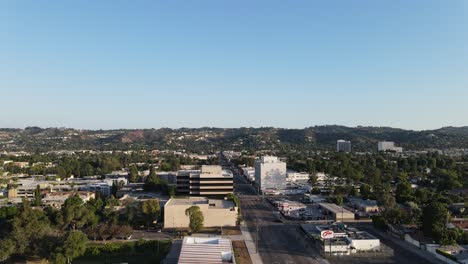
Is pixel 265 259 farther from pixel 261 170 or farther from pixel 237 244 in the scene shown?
pixel 261 170

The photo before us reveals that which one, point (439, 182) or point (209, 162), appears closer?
point (439, 182)

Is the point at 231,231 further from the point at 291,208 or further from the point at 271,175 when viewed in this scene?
the point at 271,175

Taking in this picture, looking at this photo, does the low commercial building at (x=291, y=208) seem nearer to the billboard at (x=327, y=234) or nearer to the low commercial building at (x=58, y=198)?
the billboard at (x=327, y=234)

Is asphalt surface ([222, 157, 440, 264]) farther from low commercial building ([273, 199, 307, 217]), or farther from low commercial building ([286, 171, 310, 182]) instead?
low commercial building ([286, 171, 310, 182])

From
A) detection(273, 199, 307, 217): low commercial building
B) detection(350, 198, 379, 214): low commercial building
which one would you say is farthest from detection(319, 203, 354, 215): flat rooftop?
detection(350, 198, 379, 214): low commercial building

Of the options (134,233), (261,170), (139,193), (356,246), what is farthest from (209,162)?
(356,246)

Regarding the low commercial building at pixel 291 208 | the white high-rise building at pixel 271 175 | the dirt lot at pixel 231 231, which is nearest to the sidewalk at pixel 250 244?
the dirt lot at pixel 231 231
